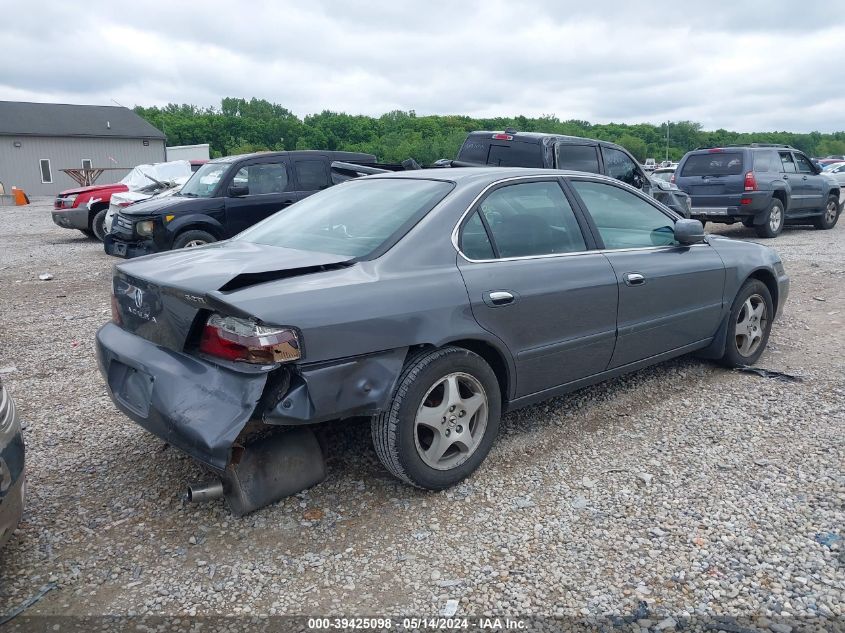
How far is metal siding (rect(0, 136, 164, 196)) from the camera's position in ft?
139

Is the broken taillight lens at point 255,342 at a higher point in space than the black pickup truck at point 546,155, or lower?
lower

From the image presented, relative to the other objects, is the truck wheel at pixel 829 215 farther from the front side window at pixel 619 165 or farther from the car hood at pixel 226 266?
the car hood at pixel 226 266

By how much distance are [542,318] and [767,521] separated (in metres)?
1.40

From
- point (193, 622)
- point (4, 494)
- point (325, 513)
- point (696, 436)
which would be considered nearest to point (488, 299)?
point (325, 513)

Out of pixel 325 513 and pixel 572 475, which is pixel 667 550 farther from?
pixel 325 513

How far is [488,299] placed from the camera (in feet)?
11.2

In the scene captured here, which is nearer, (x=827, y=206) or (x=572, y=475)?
(x=572, y=475)

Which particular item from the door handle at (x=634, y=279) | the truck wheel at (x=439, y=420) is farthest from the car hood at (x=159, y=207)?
the truck wheel at (x=439, y=420)

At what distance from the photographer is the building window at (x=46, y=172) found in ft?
142

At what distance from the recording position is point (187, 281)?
9.87ft

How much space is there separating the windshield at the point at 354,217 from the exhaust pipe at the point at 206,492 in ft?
4.05

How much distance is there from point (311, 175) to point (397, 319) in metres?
7.30

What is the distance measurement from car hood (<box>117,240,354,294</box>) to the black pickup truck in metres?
5.21

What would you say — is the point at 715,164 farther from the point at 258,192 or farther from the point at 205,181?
the point at 205,181
